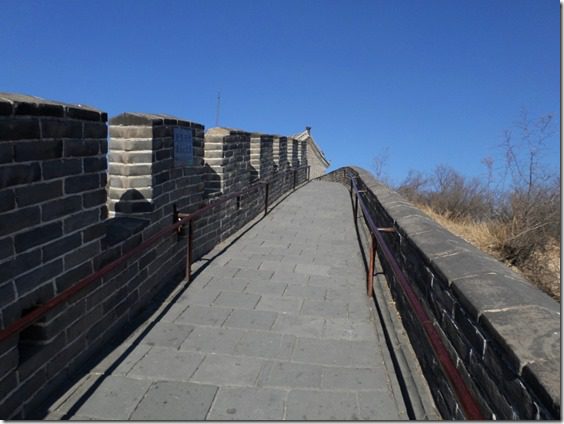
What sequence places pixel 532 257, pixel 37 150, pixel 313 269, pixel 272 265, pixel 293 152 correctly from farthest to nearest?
pixel 293 152
pixel 532 257
pixel 272 265
pixel 313 269
pixel 37 150

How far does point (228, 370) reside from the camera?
11.3ft

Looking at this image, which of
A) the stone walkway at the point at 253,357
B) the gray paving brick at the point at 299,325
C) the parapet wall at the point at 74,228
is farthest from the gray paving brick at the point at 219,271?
the gray paving brick at the point at 299,325

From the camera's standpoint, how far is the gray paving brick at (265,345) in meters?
3.73

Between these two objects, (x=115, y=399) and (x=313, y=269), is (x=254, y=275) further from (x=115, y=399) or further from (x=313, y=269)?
(x=115, y=399)

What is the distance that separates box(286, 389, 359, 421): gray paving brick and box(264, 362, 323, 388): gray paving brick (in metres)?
0.10

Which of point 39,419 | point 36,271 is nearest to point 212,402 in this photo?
point 39,419

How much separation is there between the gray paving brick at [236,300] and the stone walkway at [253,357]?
0.01 metres

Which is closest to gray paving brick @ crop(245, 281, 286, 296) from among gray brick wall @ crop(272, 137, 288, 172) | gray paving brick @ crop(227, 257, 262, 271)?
gray paving brick @ crop(227, 257, 262, 271)

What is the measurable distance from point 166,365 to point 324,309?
177cm

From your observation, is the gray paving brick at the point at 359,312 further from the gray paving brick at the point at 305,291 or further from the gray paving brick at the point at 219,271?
the gray paving brick at the point at 219,271

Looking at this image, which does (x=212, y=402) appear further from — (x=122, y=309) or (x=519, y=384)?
(x=519, y=384)

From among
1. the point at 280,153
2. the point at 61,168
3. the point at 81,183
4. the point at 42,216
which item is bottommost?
the point at 42,216

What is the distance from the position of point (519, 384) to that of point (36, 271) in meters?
2.58

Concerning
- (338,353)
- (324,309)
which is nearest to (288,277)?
(324,309)
